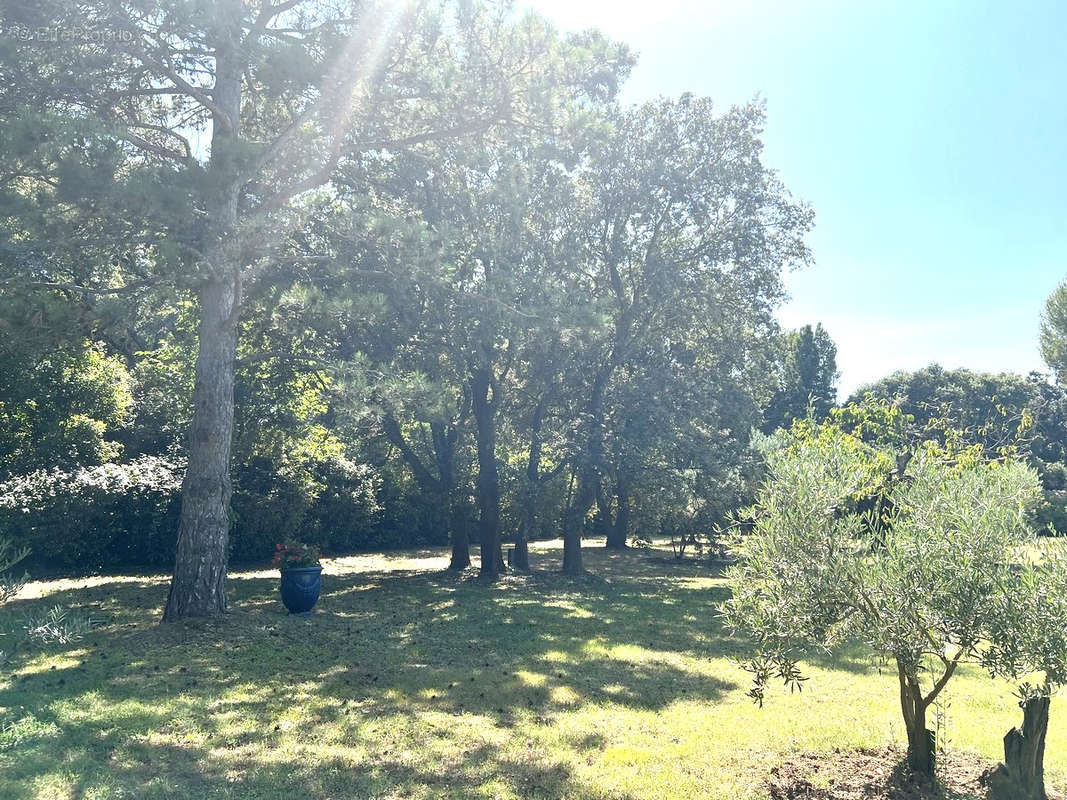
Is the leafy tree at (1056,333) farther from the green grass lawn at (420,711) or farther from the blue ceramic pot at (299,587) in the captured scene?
the blue ceramic pot at (299,587)

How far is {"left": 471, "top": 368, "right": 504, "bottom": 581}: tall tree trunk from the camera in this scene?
1825 centimetres

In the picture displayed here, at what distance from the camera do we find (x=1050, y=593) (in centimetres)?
395

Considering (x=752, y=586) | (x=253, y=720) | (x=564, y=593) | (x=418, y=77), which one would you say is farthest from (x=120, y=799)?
(x=564, y=593)

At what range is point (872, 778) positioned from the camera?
527 cm

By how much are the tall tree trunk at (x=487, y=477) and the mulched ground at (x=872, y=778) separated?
1292cm

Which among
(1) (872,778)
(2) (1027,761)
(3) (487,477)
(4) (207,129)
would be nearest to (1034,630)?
(2) (1027,761)

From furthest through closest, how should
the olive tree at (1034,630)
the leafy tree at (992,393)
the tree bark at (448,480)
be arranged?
1. the leafy tree at (992,393)
2. the tree bark at (448,480)
3. the olive tree at (1034,630)

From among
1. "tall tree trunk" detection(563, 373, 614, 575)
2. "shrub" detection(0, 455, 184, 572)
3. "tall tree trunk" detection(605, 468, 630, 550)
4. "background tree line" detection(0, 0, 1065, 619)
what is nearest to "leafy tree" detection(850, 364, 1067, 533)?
"tall tree trunk" detection(605, 468, 630, 550)

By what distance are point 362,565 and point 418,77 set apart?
1473 cm

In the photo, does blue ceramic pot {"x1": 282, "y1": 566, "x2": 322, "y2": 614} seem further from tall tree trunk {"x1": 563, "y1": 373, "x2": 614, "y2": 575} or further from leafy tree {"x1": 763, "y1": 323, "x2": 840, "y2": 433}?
leafy tree {"x1": 763, "y1": 323, "x2": 840, "y2": 433}

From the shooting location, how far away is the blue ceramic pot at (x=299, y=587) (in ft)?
39.1

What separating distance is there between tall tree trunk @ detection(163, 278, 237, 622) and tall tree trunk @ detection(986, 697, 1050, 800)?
9.99 m

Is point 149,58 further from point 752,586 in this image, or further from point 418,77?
point 752,586

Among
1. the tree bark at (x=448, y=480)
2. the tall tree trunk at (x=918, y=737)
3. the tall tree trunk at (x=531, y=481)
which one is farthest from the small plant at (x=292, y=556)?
the tall tree trunk at (x=918, y=737)
